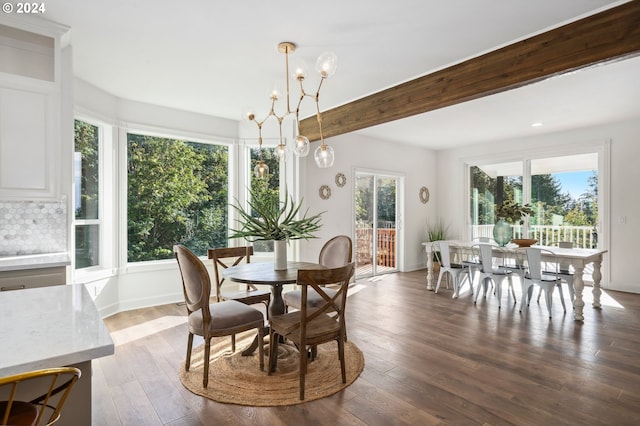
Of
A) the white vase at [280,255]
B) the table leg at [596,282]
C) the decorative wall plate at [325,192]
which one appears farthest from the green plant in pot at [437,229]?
the white vase at [280,255]

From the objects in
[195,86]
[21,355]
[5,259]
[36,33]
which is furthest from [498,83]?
[5,259]

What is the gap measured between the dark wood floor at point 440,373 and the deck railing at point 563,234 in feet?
5.78

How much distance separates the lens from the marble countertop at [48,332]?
0.90 m

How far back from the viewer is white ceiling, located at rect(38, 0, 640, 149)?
2400 millimetres

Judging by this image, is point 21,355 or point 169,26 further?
point 169,26

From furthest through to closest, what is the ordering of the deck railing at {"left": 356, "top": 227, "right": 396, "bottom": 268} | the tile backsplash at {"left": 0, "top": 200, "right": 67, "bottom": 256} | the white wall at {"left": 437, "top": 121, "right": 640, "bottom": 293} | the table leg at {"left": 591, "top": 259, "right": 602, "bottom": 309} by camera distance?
the deck railing at {"left": 356, "top": 227, "right": 396, "bottom": 268}, the white wall at {"left": 437, "top": 121, "right": 640, "bottom": 293}, the table leg at {"left": 591, "top": 259, "right": 602, "bottom": 309}, the tile backsplash at {"left": 0, "top": 200, "right": 67, "bottom": 256}

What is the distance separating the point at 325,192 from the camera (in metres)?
5.80

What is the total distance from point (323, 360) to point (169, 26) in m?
2.93

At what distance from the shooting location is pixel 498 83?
294 centimetres

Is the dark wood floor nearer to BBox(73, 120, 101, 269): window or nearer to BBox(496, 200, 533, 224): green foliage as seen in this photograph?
BBox(73, 120, 101, 269): window

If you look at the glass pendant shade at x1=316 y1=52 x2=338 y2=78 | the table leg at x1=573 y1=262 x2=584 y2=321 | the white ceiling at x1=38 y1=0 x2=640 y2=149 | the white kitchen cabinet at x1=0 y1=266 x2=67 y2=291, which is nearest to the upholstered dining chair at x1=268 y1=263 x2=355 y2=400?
the glass pendant shade at x1=316 y1=52 x2=338 y2=78

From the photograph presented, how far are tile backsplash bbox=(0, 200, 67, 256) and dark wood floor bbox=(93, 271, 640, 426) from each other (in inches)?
43.3

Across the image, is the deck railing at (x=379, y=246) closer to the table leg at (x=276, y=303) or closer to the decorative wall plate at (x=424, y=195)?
the decorative wall plate at (x=424, y=195)

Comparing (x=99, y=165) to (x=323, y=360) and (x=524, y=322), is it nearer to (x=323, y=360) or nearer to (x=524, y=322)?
(x=323, y=360)
